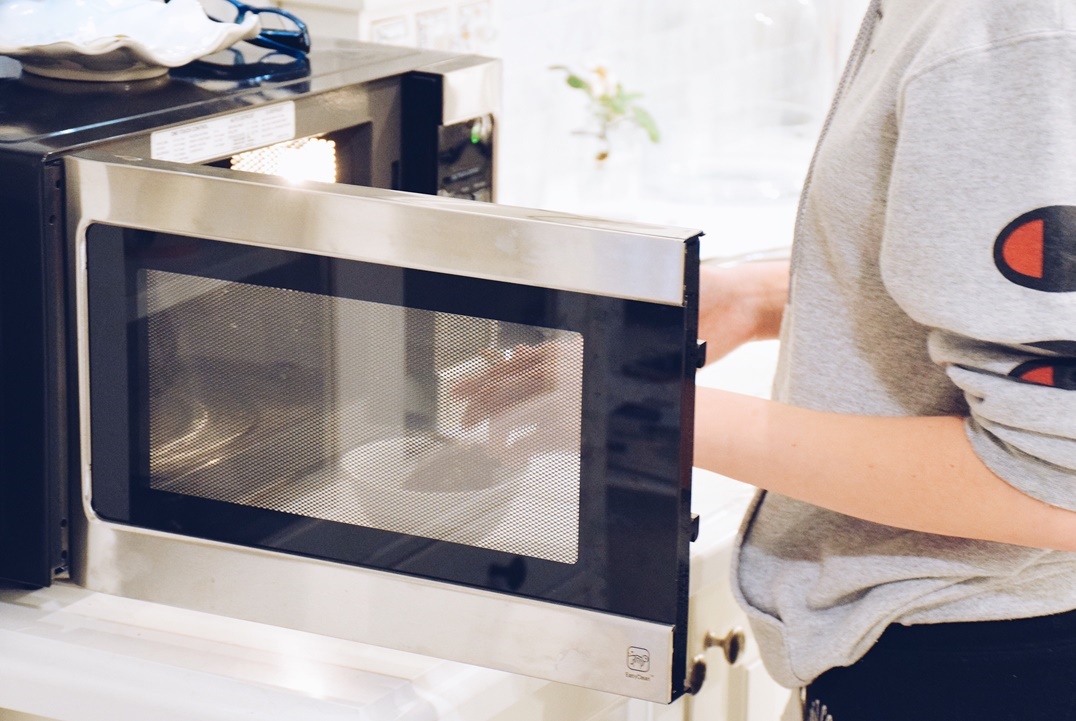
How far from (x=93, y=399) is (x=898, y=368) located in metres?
0.49

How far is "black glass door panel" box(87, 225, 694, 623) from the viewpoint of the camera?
625 mm

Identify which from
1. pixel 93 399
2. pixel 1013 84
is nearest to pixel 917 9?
pixel 1013 84

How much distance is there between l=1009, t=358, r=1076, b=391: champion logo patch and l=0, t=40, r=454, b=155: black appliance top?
535 millimetres

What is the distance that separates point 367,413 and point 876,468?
289mm

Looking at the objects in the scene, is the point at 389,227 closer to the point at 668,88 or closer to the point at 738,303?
the point at 738,303

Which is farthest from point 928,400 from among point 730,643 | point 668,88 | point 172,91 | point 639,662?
point 668,88

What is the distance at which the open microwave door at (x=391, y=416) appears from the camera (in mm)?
619

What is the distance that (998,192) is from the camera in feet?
2.09

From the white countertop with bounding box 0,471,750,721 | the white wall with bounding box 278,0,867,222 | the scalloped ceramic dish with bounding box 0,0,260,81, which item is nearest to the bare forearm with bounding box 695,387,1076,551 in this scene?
the white countertop with bounding box 0,471,750,721

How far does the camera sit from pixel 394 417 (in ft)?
2.20

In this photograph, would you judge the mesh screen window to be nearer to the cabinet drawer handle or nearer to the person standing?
the person standing

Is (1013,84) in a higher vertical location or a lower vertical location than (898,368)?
higher

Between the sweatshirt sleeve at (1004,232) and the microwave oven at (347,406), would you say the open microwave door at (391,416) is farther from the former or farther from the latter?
the sweatshirt sleeve at (1004,232)

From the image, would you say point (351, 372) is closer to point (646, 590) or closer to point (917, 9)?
point (646, 590)
